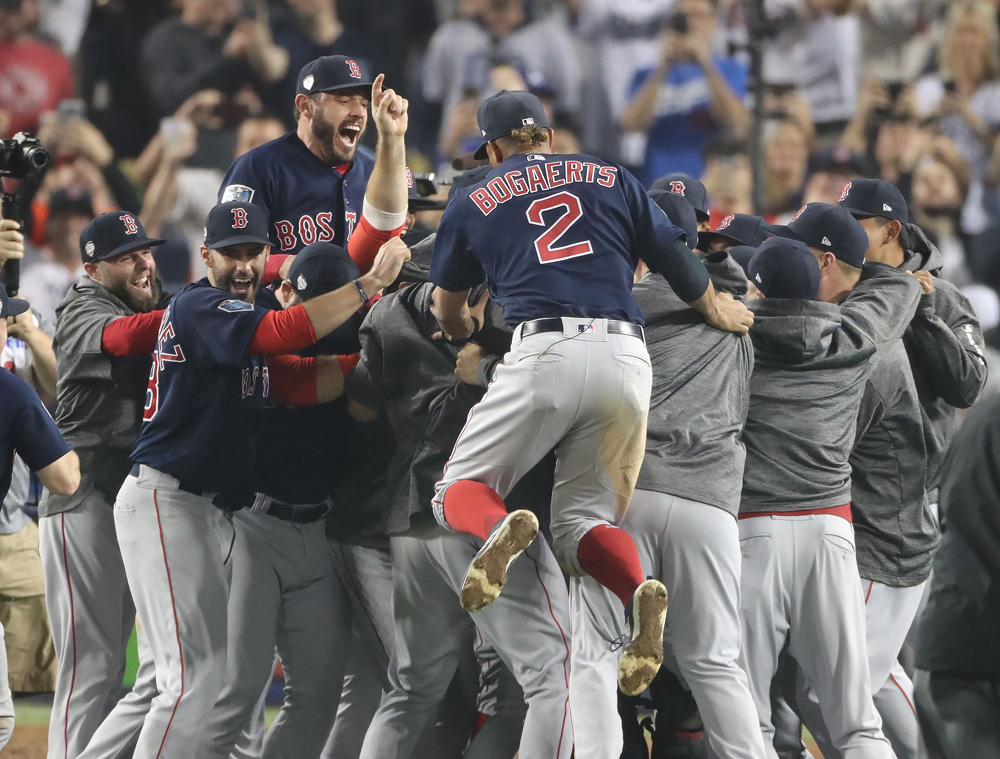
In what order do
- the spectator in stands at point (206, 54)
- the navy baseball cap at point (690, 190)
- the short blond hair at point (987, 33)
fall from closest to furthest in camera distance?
the navy baseball cap at point (690, 190)
the spectator in stands at point (206, 54)
the short blond hair at point (987, 33)

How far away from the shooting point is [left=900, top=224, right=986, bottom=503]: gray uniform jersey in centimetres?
473

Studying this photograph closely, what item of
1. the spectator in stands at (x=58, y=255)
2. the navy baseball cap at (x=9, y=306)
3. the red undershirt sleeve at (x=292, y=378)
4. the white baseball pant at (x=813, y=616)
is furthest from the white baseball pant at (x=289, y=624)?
the spectator in stands at (x=58, y=255)

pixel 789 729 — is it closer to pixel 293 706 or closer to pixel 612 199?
pixel 293 706

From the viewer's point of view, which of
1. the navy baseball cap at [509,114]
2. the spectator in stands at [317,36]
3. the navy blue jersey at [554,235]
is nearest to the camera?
the navy blue jersey at [554,235]

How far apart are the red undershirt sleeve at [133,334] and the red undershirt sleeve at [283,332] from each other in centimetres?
68

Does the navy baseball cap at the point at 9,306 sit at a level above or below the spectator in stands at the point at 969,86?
above

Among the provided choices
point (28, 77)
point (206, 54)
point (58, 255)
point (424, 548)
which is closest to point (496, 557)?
point (424, 548)

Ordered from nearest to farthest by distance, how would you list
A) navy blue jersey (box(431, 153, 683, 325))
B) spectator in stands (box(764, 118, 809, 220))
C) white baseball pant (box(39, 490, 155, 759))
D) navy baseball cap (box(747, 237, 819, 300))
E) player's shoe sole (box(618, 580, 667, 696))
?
player's shoe sole (box(618, 580, 667, 696)) → navy blue jersey (box(431, 153, 683, 325)) → navy baseball cap (box(747, 237, 819, 300)) → white baseball pant (box(39, 490, 155, 759)) → spectator in stands (box(764, 118, 809, 220))

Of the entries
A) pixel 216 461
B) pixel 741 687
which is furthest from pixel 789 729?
pixel 216 461

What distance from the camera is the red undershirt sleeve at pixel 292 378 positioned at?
14.1 feet

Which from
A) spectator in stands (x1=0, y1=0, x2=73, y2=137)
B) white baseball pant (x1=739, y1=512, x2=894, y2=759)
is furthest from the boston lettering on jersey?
spectator in stands (x1=0, y1=0, x2=73, y2=137)

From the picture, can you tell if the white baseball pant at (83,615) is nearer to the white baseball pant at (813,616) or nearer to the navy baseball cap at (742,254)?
the white baseball pant at (813,616)

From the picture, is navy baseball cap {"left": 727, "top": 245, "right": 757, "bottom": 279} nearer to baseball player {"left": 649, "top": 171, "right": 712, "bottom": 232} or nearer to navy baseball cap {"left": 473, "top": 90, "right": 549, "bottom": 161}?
baseball player {"left": 649, "top": 171, "right": 712, "bottom": 232}

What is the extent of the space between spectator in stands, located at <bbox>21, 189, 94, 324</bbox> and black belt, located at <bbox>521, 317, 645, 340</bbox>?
735 centimetres
